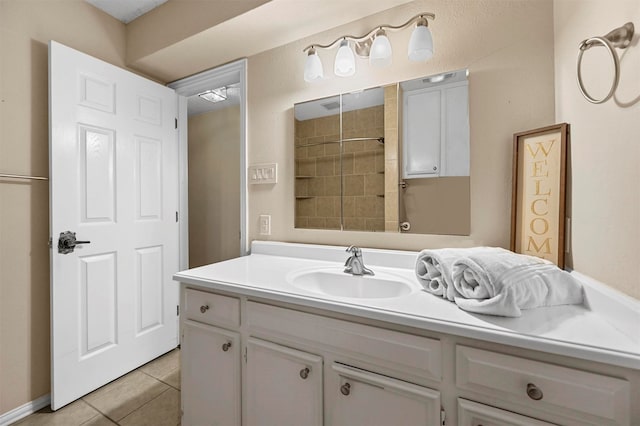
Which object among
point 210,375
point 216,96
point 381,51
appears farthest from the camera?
point 216,96

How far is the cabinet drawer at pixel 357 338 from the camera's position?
0.77 metres

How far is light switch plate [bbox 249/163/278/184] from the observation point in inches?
67.5

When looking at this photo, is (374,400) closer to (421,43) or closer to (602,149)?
(602,149)

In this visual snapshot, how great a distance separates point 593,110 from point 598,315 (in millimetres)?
578

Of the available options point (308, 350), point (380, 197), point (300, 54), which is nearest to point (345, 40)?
point (300, 54)

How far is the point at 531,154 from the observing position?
3.57 feet

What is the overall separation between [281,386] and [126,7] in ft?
7.41

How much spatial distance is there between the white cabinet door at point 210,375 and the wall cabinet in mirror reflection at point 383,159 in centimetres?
73

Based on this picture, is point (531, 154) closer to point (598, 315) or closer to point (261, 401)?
Result: point (598, 315)

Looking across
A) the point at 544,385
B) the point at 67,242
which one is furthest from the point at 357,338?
the point at 67,242

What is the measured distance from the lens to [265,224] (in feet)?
5.75

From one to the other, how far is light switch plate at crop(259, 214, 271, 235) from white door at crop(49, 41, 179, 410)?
31.9 inches

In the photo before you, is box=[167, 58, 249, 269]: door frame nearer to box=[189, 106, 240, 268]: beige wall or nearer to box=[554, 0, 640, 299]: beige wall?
box=[189, 106, 240, 268]: beige wall

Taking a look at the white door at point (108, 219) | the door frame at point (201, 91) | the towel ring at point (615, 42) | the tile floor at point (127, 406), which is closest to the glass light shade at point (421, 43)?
the towel ring at point (615, 42)
